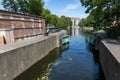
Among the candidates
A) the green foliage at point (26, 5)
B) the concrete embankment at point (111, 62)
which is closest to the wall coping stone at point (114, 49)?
the concrete embankment at point (111, 62)

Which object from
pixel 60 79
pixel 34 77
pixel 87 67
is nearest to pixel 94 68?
pixel 87 67

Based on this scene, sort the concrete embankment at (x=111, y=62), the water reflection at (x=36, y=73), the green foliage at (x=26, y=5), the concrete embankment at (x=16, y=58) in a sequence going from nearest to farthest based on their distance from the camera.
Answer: the concrete embankment at (x=111, y=62)
the concrete embankment at (x=16, y=58)
the water reflection at (x=36, y=73)
the green foliage at (x=26, y=5)

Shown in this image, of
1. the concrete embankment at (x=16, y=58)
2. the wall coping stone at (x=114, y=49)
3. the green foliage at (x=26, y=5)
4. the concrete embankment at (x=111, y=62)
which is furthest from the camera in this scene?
the green foliage at (x=26, y=5)

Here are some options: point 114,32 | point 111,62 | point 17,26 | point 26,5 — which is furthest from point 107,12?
point 26,5

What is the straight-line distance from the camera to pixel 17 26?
29.2m

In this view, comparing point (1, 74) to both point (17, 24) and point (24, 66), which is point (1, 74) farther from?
point (17, 24)

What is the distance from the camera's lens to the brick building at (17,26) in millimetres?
23914

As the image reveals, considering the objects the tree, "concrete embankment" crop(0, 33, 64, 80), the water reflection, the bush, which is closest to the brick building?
"concrete embankment" crop(0, 33, 64, 80)

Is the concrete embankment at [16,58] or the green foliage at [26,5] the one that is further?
the green foliage at [26,5]

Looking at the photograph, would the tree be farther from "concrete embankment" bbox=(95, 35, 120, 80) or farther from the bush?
"concrete embankment" bbox=(95, 35, 120, 80)

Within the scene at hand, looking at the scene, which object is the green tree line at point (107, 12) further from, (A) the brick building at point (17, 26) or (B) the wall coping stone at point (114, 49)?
(A) the brick building at point (17, 26)

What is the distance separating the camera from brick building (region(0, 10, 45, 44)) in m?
23.9

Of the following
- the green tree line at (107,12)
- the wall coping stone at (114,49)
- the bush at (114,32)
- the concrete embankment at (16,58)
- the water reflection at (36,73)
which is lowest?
the water reflection at (36,73)

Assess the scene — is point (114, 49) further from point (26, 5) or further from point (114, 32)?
point (26, 5)
